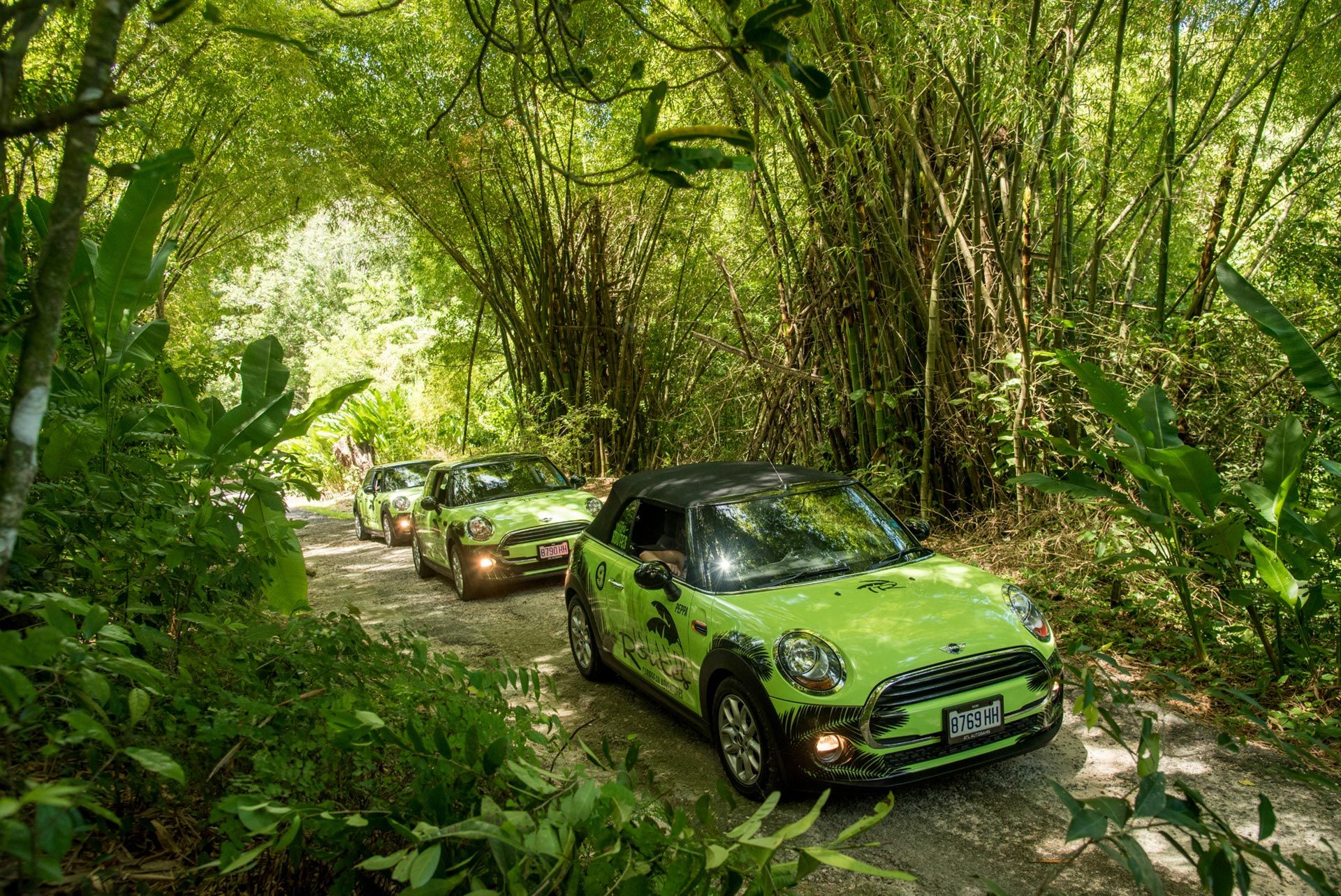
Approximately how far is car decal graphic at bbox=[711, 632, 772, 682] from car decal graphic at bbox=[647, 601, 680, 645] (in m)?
0.40

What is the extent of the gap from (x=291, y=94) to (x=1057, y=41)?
30.4 feet

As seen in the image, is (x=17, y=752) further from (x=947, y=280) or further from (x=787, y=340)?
(x=787, y=340)

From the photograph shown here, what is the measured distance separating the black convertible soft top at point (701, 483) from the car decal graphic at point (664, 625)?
57cm

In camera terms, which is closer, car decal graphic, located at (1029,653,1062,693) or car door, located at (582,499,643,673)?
car decal graphic, located at (1029,653,1062,693)

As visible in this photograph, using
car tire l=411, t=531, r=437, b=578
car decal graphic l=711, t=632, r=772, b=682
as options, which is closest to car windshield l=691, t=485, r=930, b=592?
car decal graphic l=711, t=632, r=772, b=682

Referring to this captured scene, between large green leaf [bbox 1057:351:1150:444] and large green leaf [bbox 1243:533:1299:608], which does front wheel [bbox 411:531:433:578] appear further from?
large green leaf [bbox 1243:533:1299:608]

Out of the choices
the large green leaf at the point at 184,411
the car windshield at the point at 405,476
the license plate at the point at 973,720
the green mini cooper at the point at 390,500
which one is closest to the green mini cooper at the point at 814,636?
the license plate at the point at 973,720

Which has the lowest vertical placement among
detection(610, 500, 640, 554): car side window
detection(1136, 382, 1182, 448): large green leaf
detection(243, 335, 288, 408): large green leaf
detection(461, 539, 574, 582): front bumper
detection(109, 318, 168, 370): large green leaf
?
detection(461, 539, 574, 582): front bumper

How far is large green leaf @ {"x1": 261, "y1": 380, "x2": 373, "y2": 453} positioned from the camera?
3160 millimetres

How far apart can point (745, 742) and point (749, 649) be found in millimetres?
406

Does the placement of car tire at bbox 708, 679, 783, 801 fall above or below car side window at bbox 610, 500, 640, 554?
below

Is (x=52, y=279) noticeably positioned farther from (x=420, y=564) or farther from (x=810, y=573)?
(x=420, y=564)

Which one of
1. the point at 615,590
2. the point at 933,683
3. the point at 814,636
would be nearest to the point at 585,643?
the point at 615,590

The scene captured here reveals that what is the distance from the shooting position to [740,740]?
3.79m
